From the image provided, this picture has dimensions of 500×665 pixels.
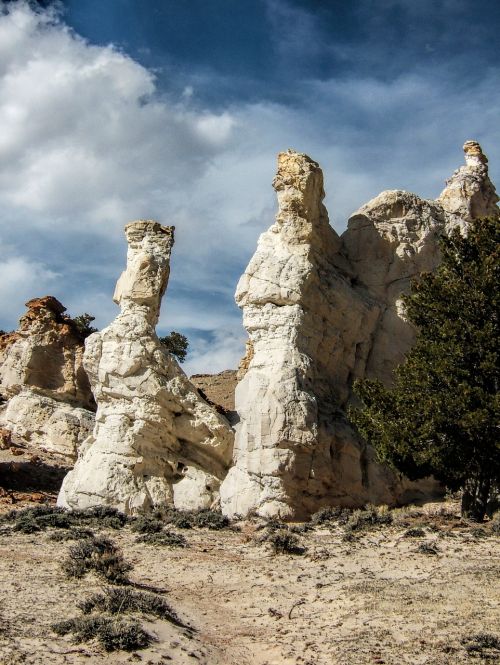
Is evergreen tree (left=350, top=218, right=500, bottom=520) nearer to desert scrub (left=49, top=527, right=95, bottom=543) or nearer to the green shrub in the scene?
the green shrub

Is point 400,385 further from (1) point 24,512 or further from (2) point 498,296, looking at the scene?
(1) point 24,512

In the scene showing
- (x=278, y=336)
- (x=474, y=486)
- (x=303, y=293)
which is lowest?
(x=474, y=486)

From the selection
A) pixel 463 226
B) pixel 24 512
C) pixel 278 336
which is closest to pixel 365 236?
pixel 463 226

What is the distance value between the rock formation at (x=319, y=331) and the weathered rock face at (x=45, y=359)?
1562 cm

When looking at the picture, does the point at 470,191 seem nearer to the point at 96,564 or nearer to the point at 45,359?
the point at 96,564

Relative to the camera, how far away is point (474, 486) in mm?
17797

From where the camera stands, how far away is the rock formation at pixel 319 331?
Answer: 1991 cm

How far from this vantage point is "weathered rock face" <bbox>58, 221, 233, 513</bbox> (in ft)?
70.0

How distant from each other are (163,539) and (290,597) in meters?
4.44

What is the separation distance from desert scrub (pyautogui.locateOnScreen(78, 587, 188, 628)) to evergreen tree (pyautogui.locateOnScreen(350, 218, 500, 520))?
7847 millimetres

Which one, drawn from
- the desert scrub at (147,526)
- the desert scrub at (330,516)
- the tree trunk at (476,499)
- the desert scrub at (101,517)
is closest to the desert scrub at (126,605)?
the desert scrub at (147,526)

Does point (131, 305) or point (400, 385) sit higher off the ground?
point (131, 305)

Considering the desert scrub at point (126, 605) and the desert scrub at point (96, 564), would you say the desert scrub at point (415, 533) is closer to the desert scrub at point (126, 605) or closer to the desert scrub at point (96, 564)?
the desert scrub at point (96, 564)

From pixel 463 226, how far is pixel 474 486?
11.4 metres
